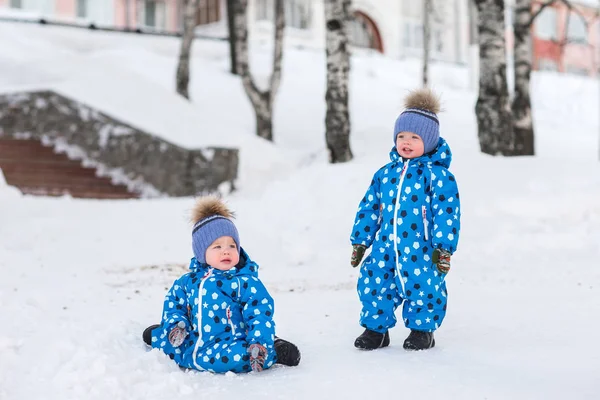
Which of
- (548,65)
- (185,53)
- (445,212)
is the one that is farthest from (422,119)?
(548,65)

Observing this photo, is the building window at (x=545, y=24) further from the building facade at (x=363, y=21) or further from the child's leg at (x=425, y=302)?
the child's leg at (x=425, y=302)

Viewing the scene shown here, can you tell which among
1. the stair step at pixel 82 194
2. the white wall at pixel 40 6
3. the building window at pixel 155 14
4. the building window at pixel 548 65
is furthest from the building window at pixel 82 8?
the building window at pixel 548 65

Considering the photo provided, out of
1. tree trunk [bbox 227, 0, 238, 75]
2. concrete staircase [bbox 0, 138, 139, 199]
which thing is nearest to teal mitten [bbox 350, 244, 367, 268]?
concrete staircase [bbox 0, 138, 139, 199]

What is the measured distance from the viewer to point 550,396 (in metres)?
3.13

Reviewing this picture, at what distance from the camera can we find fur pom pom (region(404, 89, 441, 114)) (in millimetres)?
4344

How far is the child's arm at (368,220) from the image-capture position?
14.2 ft

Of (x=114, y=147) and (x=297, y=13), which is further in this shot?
(x=297, y=13)

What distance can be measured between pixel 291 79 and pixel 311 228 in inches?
500

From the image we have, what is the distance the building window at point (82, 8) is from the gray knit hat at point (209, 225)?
1053 inches

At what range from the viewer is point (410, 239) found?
4.14 metres

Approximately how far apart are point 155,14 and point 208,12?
252cm

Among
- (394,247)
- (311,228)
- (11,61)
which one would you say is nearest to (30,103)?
(11,61)

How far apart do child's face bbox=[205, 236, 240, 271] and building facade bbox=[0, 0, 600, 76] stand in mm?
24475

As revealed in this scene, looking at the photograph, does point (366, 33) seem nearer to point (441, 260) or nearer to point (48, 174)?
point (48, 174)
